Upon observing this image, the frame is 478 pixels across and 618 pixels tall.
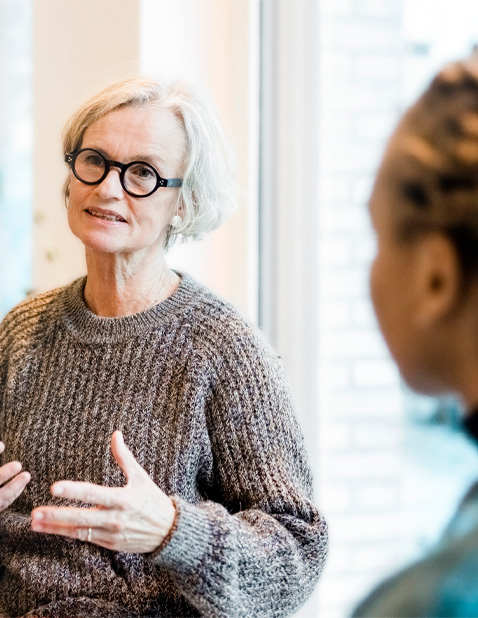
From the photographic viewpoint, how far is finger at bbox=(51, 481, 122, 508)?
3.45 feet

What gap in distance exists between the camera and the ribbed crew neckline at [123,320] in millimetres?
1483

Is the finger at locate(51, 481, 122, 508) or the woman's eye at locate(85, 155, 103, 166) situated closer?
the finger at locate(51, 481, 122, 508)

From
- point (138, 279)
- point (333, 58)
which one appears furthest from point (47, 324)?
point (333, 58)

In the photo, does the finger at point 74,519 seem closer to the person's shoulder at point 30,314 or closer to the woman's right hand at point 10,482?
the woman's right hand at point 10,482

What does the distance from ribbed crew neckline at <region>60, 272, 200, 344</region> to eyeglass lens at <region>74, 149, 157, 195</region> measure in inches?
7.7

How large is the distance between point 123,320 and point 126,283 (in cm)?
7

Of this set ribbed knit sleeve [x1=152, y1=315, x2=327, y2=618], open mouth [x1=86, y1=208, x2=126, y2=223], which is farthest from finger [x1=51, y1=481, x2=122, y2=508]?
open mouth [x1=86, y1=208, x2=126, y2=223]

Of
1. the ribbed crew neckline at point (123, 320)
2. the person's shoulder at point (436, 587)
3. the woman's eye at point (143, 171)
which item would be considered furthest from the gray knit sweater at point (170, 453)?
the person's shoulder at point (436, 587)

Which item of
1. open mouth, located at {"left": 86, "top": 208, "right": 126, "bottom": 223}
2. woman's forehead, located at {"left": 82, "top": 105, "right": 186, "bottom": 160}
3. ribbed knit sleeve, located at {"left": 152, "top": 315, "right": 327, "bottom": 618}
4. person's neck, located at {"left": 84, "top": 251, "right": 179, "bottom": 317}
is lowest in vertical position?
ribbed knit sleeve, located at {"left": 152, "top": 315, "right": 327, "bottom": 618}

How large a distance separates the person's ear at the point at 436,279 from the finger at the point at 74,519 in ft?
2.30

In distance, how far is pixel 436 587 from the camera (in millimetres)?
459

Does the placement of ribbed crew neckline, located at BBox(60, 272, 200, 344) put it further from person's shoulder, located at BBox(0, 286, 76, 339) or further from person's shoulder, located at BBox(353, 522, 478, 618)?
person's shoulder, located at BBox(353, 522, 478, 618)

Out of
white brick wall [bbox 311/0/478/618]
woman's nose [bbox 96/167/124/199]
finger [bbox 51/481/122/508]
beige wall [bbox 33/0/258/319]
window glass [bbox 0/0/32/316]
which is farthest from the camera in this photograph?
window glass [bbox 0/0/32/316]

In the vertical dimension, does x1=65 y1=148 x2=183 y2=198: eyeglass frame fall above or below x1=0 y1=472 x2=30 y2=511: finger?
above
